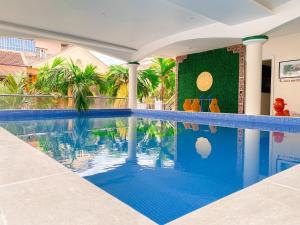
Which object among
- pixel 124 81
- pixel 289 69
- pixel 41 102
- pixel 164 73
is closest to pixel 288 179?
pixel 289 69

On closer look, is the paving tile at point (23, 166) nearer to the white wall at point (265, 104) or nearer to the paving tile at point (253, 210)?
the paving tile at point (253, 210)

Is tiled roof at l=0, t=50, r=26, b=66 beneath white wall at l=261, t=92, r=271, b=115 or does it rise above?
above

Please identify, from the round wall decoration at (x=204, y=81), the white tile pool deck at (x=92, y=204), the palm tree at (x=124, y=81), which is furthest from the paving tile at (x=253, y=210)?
the palm tree at (x=124, y=81)

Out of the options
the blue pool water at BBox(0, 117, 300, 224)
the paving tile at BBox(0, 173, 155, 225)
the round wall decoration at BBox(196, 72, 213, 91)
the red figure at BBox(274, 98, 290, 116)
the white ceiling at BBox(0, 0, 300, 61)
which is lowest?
the blue pool water at BBox(0, 117, 300, 224)

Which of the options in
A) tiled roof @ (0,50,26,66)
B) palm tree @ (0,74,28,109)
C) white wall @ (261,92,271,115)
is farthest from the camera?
tiled roof @ (0,50,26,66)

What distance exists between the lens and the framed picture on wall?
883 cm

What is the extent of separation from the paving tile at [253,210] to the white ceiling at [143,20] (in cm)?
520

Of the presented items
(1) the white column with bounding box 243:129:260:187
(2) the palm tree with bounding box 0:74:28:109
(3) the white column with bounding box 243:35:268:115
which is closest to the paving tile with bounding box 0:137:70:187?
(1) the white column with bounding box 243:129:260:187

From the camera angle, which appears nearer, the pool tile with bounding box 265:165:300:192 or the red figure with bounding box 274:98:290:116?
the pool tile with bounding box 265:165:300:192

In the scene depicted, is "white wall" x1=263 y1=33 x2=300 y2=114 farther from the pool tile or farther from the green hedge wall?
the pool tile

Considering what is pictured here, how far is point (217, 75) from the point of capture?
11531mm

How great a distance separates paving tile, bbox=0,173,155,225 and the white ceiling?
530 centimetres

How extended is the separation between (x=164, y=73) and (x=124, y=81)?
2.55m

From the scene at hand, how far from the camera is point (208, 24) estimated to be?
27.6 ft
